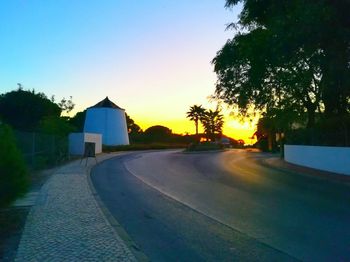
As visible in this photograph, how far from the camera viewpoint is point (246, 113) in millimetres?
34625

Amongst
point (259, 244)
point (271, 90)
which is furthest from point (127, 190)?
point (271, 90)

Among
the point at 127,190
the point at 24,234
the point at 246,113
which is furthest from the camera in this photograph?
the point at 246,113

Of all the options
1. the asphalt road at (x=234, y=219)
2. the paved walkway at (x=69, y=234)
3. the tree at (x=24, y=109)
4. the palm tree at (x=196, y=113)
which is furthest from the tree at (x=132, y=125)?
the paved walkway at (x=69, y=234)

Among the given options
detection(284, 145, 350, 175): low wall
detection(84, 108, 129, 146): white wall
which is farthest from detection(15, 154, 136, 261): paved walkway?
detection(84, 108, 129, 146): white wall

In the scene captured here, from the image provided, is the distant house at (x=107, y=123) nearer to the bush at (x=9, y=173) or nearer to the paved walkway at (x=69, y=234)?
the paved walkway at (x=69, y=234)

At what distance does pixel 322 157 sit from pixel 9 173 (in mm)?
21091

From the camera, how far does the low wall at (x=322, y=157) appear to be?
81.9 feet

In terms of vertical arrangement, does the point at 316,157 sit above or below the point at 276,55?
below

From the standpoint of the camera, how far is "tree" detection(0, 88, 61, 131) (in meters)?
49.5

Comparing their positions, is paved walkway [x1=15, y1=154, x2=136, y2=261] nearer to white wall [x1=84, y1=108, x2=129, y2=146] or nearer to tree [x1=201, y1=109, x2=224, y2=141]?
white wall [x1=84, y1=108, x2=129, y2=146]

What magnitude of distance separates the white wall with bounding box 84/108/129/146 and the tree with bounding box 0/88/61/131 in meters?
32.7

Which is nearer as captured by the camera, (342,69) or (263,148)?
(342,69)

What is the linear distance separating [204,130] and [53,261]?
12005 centimetres

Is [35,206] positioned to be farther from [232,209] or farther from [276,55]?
[276,55]
